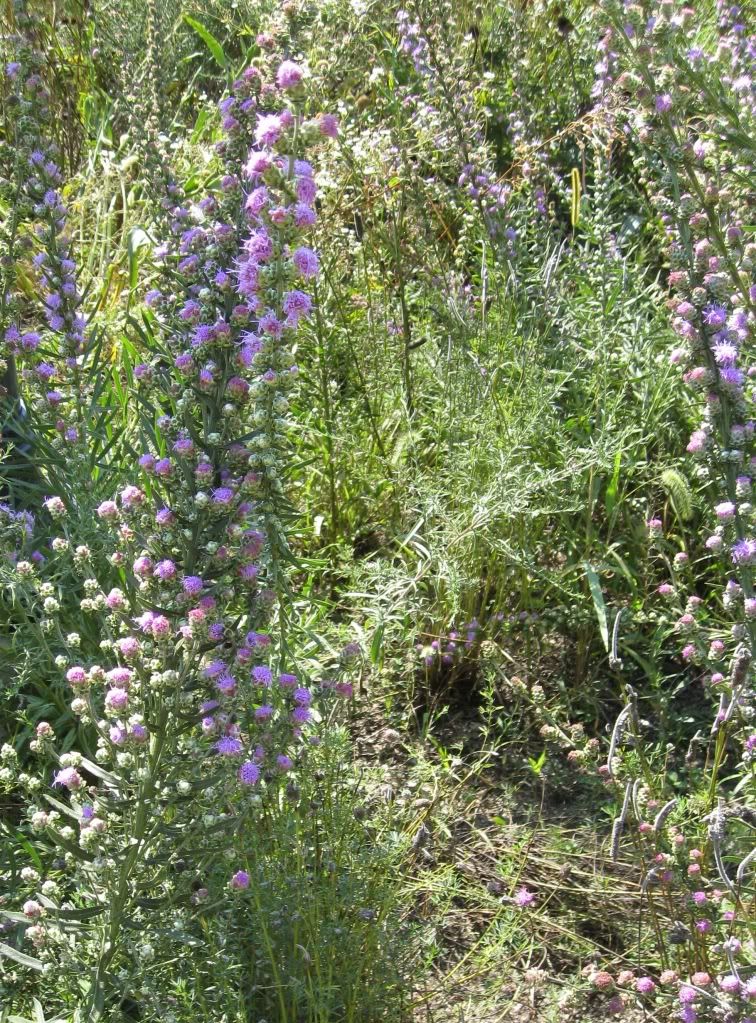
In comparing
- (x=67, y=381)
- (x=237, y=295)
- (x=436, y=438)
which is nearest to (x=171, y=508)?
(x=237, y=295)

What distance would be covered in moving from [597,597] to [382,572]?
63 centimetres

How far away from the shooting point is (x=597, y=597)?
3102 millimetres

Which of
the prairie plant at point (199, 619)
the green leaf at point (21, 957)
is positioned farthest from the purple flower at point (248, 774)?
the green leaf at point (21, 957)

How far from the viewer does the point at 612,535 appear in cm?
347

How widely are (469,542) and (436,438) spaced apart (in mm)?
550

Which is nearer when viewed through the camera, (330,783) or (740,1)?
(330,783)

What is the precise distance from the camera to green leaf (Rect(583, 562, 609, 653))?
9.98ft

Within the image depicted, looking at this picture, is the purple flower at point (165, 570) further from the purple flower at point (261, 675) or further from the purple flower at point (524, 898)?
the purple flower at point (524, 898)

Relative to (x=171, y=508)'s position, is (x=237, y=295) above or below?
above

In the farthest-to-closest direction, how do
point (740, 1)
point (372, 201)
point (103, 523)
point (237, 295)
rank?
point (372, 201), point (740, 1), point (103, 523), point (237, 295)

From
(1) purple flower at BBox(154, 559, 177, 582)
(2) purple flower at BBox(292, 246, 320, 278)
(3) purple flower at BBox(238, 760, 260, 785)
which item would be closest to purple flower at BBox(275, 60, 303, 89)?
(2) purple flower at BBox(292, 246, 320, 278)

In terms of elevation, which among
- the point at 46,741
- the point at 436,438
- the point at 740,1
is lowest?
the point at 46,741

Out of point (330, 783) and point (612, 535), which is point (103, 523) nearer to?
point (330, 783)

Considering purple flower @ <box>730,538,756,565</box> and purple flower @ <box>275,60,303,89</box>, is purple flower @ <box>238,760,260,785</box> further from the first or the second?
purple flower @ <box>275,60,303,89</box>
